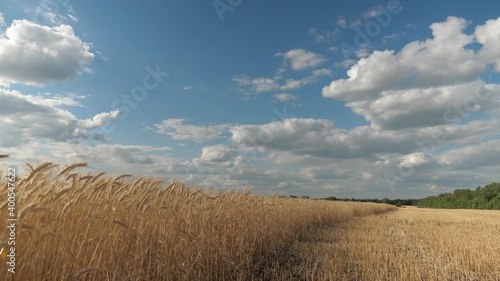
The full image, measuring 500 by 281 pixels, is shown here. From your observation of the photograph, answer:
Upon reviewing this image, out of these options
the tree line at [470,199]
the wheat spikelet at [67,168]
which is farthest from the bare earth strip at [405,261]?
the tree line at [470,199]

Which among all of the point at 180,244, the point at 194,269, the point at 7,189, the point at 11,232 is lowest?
the point at 194,269

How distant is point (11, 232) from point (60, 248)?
1.60 ft

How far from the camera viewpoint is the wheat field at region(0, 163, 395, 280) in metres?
3.09

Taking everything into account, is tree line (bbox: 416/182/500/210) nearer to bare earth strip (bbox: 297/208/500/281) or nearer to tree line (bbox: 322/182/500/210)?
tree line (bbox: 322/182/500/210)

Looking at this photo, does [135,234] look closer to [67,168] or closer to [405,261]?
[67,168]

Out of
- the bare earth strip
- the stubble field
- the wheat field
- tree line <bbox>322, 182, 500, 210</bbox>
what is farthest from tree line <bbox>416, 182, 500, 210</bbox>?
the wheat field

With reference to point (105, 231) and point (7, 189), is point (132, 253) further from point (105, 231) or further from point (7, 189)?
point (7, 189)

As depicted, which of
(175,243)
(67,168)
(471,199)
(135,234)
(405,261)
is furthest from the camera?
(471,199)

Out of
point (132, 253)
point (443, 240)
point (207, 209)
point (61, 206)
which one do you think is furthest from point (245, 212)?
point (443, 240)

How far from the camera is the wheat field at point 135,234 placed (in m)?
3.09

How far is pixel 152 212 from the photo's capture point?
5270 millimetres

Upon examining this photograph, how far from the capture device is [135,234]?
448 centimetres

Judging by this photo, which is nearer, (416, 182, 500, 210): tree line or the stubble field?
the stubble field

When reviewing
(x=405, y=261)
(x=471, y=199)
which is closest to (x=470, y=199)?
(x=471, y=199)
